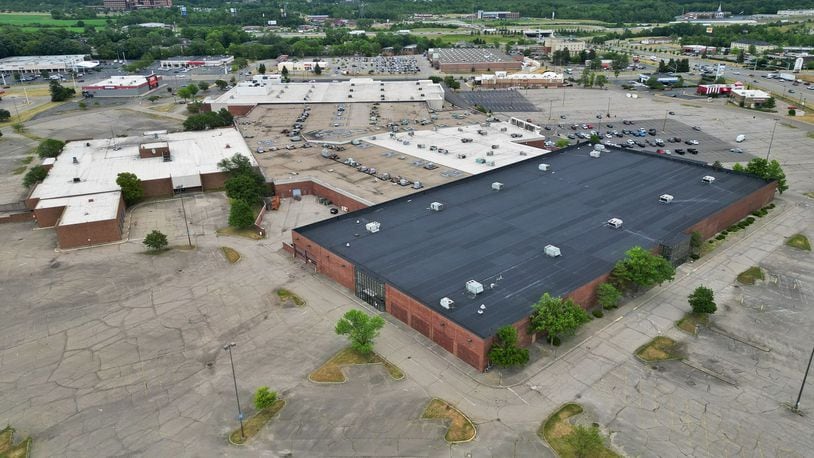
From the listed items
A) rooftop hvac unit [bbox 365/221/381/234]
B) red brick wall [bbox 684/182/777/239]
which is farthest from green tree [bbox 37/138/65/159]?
red brick wall [bbox 684/182/777/239]

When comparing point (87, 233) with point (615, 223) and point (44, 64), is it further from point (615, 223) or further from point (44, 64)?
point (44, 64)

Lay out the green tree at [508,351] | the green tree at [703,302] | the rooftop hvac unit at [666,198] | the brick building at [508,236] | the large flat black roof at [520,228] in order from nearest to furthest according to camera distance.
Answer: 1. the green tree at [508,351]
2. the brick building at [508,236]
3. the large flat black roof at [520,228]
4. the green tree at [703,302]
5. the rooftop hvac unit at [666,198]

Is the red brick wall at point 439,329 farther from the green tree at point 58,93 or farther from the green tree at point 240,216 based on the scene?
the green tree at point 58,93

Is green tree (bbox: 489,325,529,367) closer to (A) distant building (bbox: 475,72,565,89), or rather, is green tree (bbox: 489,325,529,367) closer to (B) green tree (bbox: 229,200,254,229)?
(B) green tree (bbox: 229,200,254,229)

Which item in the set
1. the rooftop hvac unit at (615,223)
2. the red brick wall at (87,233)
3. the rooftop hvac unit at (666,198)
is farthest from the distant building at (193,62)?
the rooftop hvac unit at (615,223)

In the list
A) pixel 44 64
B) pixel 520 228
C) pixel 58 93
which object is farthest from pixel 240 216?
pixel 44 64

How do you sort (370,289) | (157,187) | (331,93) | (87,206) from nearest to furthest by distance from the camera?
(370,289) < (87,206) < (157,187) < (331,93)
